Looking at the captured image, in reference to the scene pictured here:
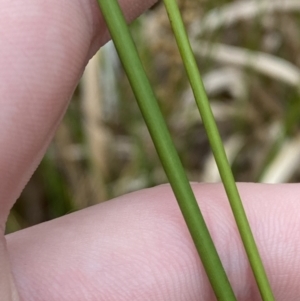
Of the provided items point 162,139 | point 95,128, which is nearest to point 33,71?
point 162,139

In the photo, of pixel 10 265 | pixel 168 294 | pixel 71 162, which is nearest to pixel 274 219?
pixel 168 294

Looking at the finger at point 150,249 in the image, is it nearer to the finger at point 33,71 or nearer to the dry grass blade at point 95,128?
the finger at point 33,71

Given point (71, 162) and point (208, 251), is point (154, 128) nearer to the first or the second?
point (208, 251)

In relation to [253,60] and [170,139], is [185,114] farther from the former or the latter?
[170,139]

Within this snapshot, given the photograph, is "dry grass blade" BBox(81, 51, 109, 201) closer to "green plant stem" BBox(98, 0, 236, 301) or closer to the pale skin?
the pale skin

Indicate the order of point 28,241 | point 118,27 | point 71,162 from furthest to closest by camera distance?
point 71,162, point 28,241, point 118,27

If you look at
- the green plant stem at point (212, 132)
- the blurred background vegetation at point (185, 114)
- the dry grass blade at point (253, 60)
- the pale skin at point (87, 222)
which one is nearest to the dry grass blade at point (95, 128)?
the blurred background vegetation at point (185, 114)
